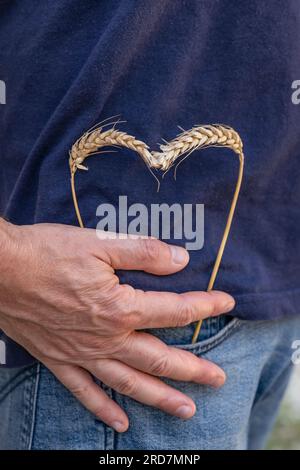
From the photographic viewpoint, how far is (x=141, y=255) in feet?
3.28

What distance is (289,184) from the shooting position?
3.65 feet

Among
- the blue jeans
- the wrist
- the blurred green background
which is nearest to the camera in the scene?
the wrist

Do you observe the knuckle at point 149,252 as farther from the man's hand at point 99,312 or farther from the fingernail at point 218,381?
the fingernail at point 218,381

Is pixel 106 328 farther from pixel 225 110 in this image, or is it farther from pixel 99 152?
pixel 225 110

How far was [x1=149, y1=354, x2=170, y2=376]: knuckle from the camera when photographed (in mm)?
1026

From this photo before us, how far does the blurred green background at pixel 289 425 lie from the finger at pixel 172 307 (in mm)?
1782

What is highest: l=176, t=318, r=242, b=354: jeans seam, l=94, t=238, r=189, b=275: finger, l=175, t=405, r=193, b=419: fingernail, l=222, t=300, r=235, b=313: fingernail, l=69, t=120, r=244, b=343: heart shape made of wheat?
l=69, t=120, r=244, b=343: heart shape made of wheat

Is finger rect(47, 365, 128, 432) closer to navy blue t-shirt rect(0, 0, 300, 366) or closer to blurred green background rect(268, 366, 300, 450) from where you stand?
navy blue t-shirt rect(0, 0, 300, 366)

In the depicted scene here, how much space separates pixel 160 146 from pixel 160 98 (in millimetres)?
76

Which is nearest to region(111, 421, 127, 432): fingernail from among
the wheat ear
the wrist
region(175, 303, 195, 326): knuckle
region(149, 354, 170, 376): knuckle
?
region(149, 354, 170, 376): knuckle

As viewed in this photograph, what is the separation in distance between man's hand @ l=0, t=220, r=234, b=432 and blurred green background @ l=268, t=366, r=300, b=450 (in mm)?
1765

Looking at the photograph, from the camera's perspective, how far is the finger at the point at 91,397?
105 cm

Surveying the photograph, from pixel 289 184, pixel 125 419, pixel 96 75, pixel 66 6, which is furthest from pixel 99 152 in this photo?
pixel 125 419

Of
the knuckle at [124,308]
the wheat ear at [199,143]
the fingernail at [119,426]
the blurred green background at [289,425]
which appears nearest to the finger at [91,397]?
the fingernail at [119,426]
